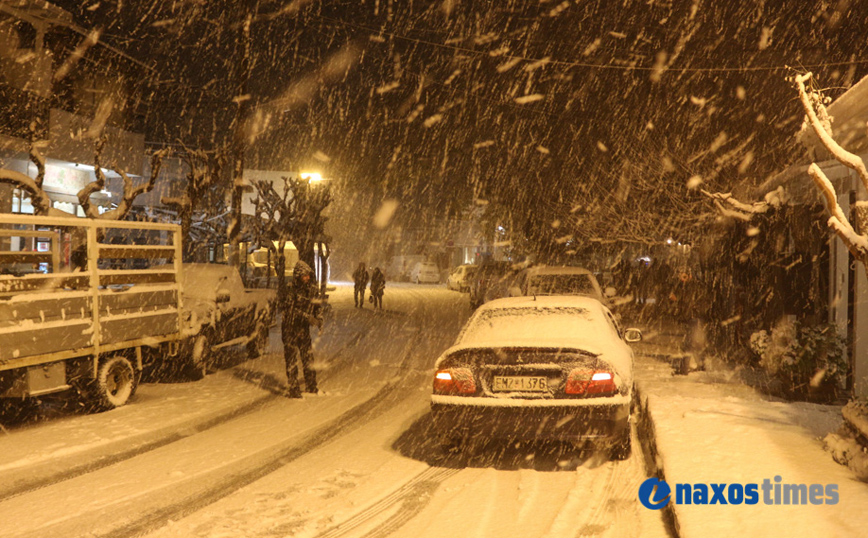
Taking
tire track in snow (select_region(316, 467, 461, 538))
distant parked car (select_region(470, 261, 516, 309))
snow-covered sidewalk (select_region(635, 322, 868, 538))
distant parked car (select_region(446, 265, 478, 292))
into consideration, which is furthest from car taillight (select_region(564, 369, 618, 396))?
distant parked car (select_region(446, 265, 478, 292))

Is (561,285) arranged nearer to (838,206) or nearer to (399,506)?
(838,206)

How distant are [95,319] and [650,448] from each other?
20.6 feet

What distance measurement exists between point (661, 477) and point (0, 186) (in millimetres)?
19373

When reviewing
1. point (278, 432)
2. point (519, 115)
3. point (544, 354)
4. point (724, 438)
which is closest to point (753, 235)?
point (724, 438)

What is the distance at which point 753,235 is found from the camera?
12672 mm

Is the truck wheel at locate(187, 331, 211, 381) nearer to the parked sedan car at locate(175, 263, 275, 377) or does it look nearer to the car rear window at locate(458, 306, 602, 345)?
the parked sedan car at locate(175, 263, 275, 377)

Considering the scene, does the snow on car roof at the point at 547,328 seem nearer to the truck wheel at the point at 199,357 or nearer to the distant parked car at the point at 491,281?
the truck wheel at the point at 199,357

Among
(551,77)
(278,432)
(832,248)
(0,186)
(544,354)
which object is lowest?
(278,432)

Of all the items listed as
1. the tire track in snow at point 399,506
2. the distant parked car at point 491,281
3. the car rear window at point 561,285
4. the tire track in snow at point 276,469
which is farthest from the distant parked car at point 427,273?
the tire track in snow at point 399,506

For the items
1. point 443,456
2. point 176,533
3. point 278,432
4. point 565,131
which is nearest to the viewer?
point 176,533

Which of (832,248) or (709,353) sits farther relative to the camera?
(709,353)

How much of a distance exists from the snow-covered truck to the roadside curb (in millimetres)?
6187

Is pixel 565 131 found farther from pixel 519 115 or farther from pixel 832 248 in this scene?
pixel 832 248

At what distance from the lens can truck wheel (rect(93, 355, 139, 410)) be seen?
8641 mm
